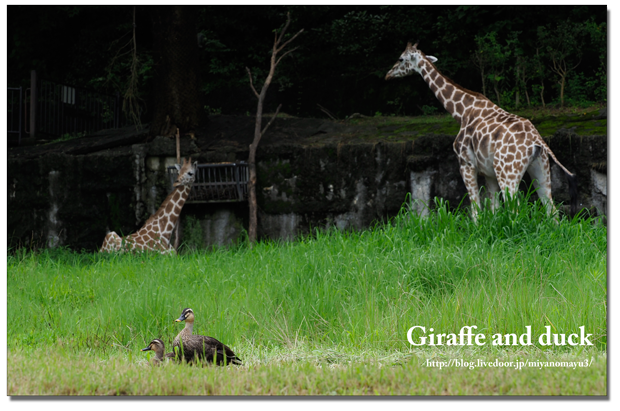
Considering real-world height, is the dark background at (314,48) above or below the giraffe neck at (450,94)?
above

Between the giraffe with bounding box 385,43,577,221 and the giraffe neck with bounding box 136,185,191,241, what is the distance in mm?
3665

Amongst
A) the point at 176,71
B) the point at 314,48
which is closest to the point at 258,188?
the point at 176,71

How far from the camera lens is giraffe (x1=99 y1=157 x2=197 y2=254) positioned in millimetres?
8219

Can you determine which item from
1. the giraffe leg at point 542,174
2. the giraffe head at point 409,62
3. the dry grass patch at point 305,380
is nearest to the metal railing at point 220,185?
the giraffe head at point 409,62

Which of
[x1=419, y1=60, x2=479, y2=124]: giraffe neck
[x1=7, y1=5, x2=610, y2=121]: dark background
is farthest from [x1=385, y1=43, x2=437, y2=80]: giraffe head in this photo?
[x1=7, y1=5, x2=610, y2=121]: dark background

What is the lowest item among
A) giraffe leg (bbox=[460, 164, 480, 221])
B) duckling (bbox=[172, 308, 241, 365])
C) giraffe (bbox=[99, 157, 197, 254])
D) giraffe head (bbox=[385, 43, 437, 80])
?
duckling (bbox=[172, 308, 241, 365])

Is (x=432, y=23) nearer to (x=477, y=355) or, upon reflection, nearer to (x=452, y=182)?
(x=452, y=182)

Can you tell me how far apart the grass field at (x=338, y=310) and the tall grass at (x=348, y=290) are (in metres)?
0.02

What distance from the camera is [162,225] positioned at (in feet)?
27.7

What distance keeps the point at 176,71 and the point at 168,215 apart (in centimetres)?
291

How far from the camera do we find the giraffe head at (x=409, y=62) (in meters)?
8.45

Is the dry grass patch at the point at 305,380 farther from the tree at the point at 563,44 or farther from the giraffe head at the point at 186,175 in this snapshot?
the tree at the point at 563,44

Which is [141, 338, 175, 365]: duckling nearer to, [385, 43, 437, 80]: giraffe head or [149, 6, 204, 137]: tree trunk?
[385, 43, 437, 80]: giraffe head

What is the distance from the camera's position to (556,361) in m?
3.85
